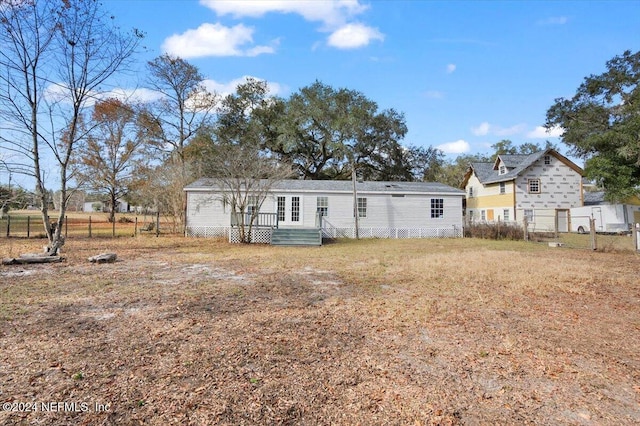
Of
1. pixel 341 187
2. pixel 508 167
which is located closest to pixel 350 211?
pixel 341 187

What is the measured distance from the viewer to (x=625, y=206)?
24516mm

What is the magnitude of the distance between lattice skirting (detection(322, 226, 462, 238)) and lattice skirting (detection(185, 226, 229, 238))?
19.1 feet

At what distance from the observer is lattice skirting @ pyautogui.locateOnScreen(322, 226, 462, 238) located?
1983cm

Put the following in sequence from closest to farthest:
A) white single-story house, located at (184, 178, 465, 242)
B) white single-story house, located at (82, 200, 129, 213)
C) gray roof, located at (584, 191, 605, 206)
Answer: white single-story house, located at (184, 178, 465, 242), gray roof, located at (584, 191, 605, 206), white single-story house, located at (82, 200, 129, 213)

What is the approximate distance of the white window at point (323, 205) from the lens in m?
19.7

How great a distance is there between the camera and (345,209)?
65.3ft

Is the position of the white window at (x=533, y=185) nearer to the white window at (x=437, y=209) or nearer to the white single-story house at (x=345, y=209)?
the white single-story house at (x=345, y=209)

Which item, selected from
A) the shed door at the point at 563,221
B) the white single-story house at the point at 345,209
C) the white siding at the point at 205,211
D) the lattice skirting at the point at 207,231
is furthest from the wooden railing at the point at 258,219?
the shed door at the point at 563,221

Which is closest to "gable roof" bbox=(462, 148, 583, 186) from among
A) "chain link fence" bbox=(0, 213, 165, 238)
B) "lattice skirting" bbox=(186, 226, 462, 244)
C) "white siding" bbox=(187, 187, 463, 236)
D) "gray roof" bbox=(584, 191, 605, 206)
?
"gray roof" bbox=(584, 191, 605, 206)

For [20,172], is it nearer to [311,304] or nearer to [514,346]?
[311,304]

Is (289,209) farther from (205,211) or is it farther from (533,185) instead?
(533,185)

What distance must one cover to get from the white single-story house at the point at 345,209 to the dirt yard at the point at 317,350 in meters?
10.9

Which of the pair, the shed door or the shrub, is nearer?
the shrub

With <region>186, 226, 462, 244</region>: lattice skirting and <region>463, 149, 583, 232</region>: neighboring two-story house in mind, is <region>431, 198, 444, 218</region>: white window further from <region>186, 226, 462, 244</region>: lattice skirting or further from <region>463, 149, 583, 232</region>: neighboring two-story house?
<region>463, 149, 583, 232</region>: neighboring two-story house
